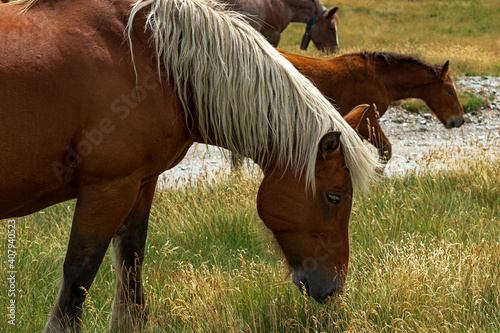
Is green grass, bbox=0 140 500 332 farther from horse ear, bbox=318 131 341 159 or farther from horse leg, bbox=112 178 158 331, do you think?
horse ear, bbox=318 131 341 159

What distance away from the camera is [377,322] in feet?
9.43

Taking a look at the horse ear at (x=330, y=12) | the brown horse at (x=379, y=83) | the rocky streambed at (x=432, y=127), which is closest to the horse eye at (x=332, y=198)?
the brown horse at (x=379, y=83)

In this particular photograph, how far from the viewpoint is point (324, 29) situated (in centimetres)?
1167

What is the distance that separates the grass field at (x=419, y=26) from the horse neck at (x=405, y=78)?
24.4ft

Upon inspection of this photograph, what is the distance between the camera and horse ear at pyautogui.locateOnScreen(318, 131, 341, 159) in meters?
2.69

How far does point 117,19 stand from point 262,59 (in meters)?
0.70

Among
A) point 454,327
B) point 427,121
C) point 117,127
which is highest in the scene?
point 117,127

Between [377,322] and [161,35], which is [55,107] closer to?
[161,35]

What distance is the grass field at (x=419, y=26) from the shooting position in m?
18.0

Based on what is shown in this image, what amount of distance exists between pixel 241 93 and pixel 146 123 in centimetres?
49

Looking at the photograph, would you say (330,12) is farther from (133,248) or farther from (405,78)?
(133,248)

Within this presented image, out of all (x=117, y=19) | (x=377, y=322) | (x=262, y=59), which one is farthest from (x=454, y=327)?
(x=117, y=19)

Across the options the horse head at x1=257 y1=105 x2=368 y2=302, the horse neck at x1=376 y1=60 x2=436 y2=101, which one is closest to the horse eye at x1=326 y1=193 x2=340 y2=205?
the horse head at x1=257 y1=105 x2=368 y2=302

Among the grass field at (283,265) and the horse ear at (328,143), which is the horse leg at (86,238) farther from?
the horse ear at (328,143)
